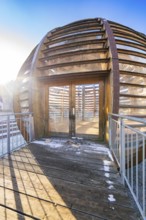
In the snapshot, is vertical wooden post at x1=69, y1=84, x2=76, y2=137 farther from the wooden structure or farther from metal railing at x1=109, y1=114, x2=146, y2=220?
metal railing at x1=109, y1=114, x2=146, y2=220

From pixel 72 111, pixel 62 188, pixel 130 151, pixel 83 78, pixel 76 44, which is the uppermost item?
pixel 76 44

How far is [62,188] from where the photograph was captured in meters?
1.64

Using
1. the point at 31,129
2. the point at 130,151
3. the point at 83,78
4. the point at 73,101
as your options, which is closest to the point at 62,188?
the point at 130,151

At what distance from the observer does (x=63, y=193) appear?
60.8 inches

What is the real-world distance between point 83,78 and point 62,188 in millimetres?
3069

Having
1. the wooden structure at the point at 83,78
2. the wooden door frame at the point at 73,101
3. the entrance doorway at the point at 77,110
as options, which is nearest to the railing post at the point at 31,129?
the wooden structure at the point at 83,78

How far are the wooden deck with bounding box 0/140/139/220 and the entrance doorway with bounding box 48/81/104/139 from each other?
1.32 m

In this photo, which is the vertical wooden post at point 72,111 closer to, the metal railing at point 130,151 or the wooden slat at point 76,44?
the wooden slat at point 76,44

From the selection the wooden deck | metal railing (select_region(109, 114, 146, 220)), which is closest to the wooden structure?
metal railing (select_region(109, 114, 146, 220))

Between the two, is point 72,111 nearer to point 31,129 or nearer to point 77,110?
point 77,110

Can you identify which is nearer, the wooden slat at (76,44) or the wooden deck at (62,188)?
the wooden deck at (62,188)

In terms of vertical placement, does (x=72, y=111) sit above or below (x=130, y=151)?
above

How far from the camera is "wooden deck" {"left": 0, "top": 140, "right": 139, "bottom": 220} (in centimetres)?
125

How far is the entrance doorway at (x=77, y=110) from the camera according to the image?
389cm
